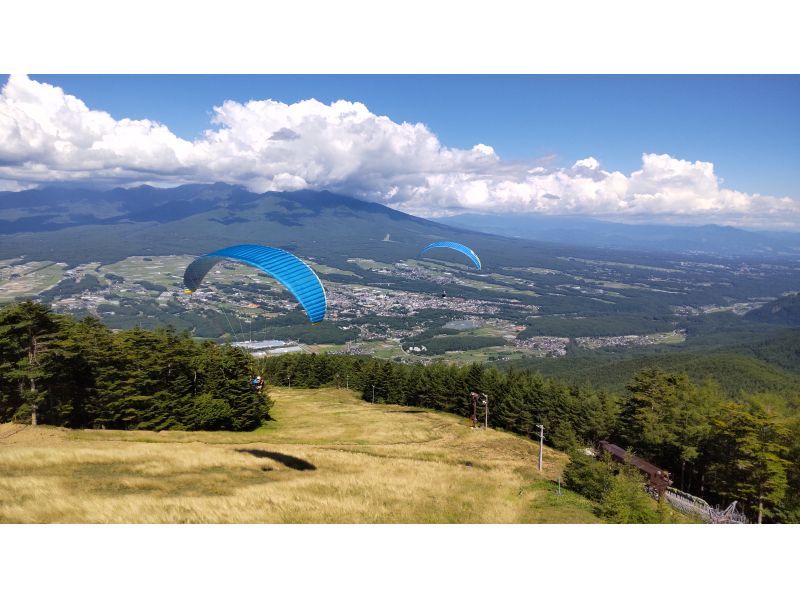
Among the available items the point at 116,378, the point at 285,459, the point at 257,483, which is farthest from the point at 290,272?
the point at 116,378

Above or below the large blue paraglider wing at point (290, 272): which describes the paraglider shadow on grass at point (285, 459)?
below

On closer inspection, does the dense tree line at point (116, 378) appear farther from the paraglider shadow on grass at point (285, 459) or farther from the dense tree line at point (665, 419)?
the dense tree line at point (665, 419)

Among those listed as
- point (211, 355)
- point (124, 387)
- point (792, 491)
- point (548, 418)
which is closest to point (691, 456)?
point (792, 491)

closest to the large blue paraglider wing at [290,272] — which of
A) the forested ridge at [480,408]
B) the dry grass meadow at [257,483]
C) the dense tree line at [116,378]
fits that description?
the dry grass meadow at [257,483]

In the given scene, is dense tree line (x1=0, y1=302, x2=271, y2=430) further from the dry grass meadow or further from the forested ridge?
the dry grass meadow

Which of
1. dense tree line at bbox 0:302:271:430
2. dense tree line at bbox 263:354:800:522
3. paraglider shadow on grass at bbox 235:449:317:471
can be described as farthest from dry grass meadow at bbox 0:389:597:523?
dense tree line at bbox 263:354:800:522

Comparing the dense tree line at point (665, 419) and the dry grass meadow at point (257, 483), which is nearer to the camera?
the dry grass meadow at point (257, 483)
